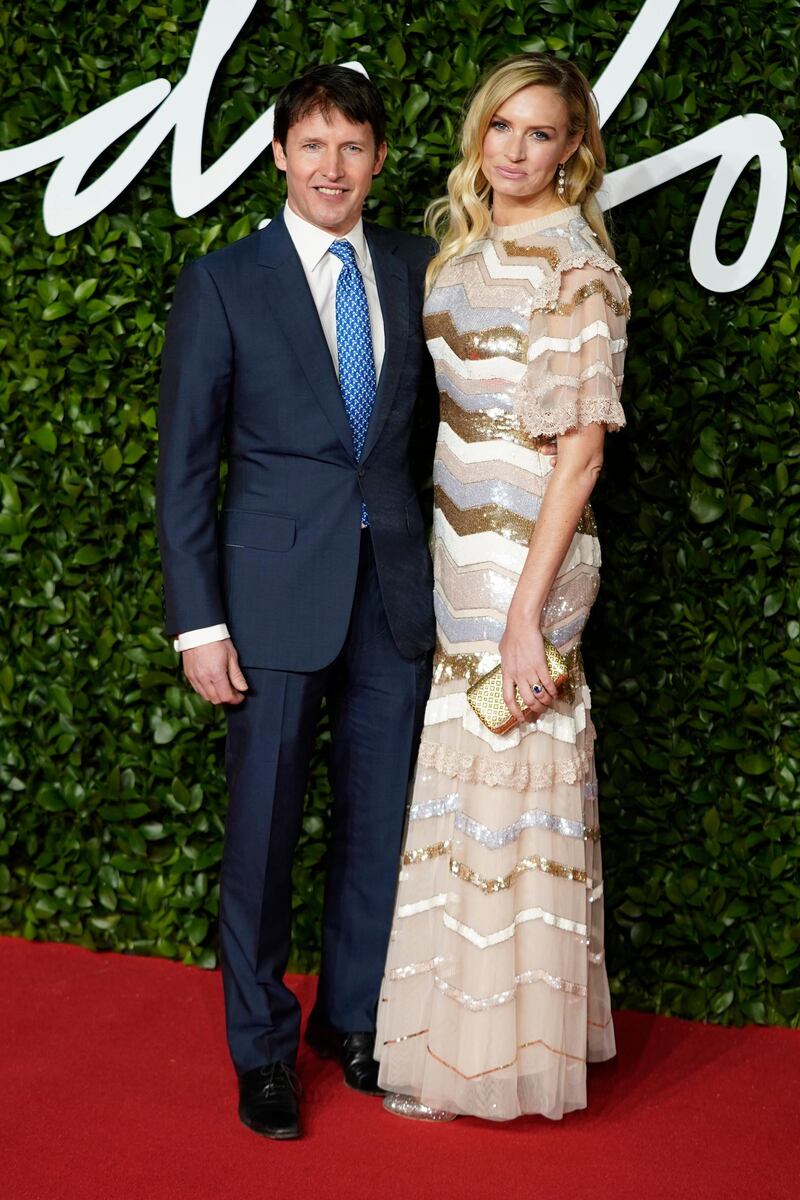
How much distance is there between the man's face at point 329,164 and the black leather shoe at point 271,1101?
5.32 ft

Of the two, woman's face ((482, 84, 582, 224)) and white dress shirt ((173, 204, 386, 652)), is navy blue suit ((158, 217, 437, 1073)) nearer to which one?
white dress shirt ((173, 204, 386, 652))

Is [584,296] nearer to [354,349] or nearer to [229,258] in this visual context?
[354,349]

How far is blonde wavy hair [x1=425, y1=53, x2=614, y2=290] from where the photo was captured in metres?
2.47

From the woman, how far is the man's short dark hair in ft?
0.65

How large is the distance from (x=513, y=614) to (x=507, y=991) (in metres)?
0.68

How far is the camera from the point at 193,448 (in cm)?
258

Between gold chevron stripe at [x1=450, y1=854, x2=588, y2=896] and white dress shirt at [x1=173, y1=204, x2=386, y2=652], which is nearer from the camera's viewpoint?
gold chevron stripe at [x1=450, y1=854, x2=588, y2=896]

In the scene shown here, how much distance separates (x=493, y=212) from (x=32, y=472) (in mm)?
1398

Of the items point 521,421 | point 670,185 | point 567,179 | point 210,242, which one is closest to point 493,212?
point 567,179

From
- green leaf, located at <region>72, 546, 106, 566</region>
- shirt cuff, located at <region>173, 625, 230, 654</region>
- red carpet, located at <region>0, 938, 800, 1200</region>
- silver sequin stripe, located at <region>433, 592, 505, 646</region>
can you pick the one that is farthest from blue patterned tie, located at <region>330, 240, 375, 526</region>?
red carpet, located at <region>0, 938, 800, 1200</region>

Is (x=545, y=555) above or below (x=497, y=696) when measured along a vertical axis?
above

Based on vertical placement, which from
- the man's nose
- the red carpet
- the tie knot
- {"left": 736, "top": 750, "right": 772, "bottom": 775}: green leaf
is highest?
the man's nose

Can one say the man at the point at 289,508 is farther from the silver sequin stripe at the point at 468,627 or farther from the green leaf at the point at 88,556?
the green leaf at the point at 88,556

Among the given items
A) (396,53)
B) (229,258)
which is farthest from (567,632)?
(396,53)
